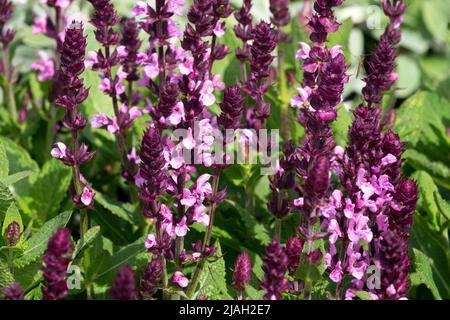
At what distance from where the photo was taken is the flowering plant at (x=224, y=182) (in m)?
1.62

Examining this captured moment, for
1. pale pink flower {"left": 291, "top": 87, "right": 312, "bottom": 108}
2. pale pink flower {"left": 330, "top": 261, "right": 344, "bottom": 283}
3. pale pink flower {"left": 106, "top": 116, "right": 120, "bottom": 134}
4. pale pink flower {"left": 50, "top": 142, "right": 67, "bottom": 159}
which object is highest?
pale pink flower {"left": 291, "top": 87, "right": 312, "bottom": 108}

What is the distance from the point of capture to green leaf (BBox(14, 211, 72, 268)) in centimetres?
181

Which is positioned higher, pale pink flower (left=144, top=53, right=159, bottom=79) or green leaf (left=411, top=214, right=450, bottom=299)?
pale pink flower (left=144, top=53, right=159, bottom=79)

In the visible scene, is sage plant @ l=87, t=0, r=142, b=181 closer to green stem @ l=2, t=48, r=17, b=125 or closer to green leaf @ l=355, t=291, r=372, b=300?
green stem @ l=2, t=48, r=17, b=125

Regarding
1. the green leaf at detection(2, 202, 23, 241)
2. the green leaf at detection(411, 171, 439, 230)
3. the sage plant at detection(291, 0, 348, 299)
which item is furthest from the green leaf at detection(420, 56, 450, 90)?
the green leaf at detection(2, 202, 23, 241)

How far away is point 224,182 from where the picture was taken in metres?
2.39

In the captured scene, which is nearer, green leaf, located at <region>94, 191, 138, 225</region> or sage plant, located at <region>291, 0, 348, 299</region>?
sage plant, located at <region>291, 0, 348, 299</region>

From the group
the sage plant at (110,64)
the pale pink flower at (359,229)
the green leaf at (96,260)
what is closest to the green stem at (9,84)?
the sage plant at (110,64)

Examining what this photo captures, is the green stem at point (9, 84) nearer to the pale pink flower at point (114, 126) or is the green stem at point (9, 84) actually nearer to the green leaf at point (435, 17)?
the pale pink flower at point (114, 126)

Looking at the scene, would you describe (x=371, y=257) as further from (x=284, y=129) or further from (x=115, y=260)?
(x=284, y=129)

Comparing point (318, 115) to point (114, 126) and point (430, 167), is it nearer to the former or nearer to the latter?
point (114, 126)
